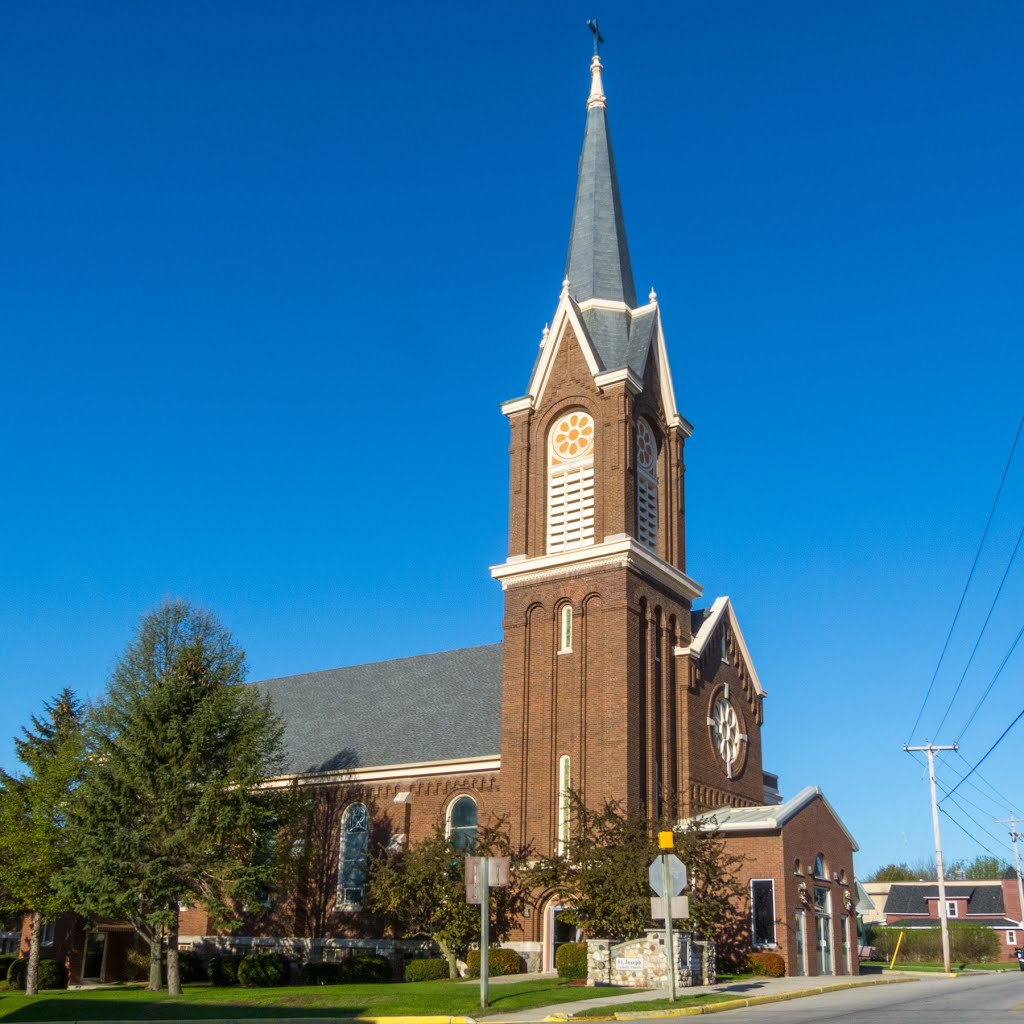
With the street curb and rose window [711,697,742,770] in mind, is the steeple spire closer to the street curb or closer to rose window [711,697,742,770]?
rose window [711,697,742,770]

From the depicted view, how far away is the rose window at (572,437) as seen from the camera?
146 feet

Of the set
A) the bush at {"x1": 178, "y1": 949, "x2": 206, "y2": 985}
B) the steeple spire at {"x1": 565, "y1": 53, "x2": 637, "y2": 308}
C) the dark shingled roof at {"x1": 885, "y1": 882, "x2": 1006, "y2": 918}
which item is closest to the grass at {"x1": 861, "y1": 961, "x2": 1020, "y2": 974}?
the bush at {"x1": 178, "y1": 949, "x2": 206, "y2": 985}

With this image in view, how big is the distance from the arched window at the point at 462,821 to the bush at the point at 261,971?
283 inches

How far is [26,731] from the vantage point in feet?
141

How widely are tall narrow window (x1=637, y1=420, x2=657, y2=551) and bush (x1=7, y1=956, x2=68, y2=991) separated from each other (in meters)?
25.6

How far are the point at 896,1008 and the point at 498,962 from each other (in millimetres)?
15122

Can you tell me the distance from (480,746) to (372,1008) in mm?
17888

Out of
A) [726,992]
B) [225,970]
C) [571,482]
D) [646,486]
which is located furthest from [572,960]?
[646,486]

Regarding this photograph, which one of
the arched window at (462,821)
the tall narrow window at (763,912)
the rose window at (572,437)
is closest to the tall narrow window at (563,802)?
the arched window at (462,821)

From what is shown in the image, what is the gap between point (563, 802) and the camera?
39.2 meters

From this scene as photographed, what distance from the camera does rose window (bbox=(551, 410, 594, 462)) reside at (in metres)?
44.5

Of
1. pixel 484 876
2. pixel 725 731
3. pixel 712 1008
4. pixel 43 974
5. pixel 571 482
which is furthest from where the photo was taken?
pixel 725 731

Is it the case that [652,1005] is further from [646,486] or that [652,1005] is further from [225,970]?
[646,486]

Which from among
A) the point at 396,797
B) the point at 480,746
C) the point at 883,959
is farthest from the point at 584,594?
the point at 883,959
